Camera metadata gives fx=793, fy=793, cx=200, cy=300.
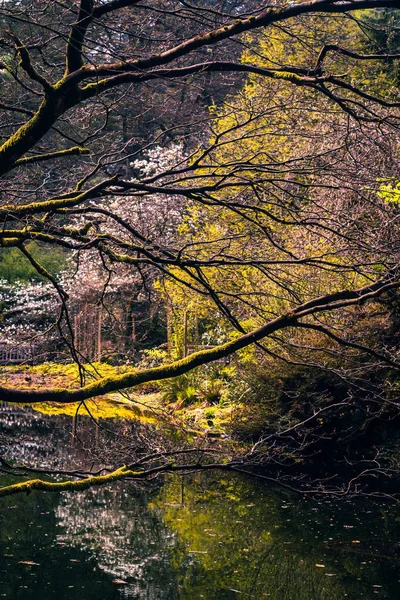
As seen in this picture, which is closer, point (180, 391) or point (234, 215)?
point (234, 215)

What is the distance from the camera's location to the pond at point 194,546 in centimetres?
676

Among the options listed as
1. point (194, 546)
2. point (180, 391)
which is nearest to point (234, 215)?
point (194, 546)

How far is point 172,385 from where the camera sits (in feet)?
55.4

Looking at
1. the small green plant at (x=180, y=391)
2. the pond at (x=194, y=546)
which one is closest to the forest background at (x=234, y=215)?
the small green plant at (x=180, y=391)

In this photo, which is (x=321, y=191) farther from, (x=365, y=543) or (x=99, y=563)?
(x=99, y=563)

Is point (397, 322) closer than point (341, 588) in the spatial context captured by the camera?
No

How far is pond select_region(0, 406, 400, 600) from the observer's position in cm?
676

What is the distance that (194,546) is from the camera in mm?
7809

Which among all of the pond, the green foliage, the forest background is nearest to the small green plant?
the forest background

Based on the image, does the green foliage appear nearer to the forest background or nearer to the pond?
the forest background

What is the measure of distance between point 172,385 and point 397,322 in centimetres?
744

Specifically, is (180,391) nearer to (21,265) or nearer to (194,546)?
(194,546)

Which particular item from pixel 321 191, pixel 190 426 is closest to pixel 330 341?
pixel 321 191

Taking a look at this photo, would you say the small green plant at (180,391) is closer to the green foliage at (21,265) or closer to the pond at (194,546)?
the pond at (194,546)
